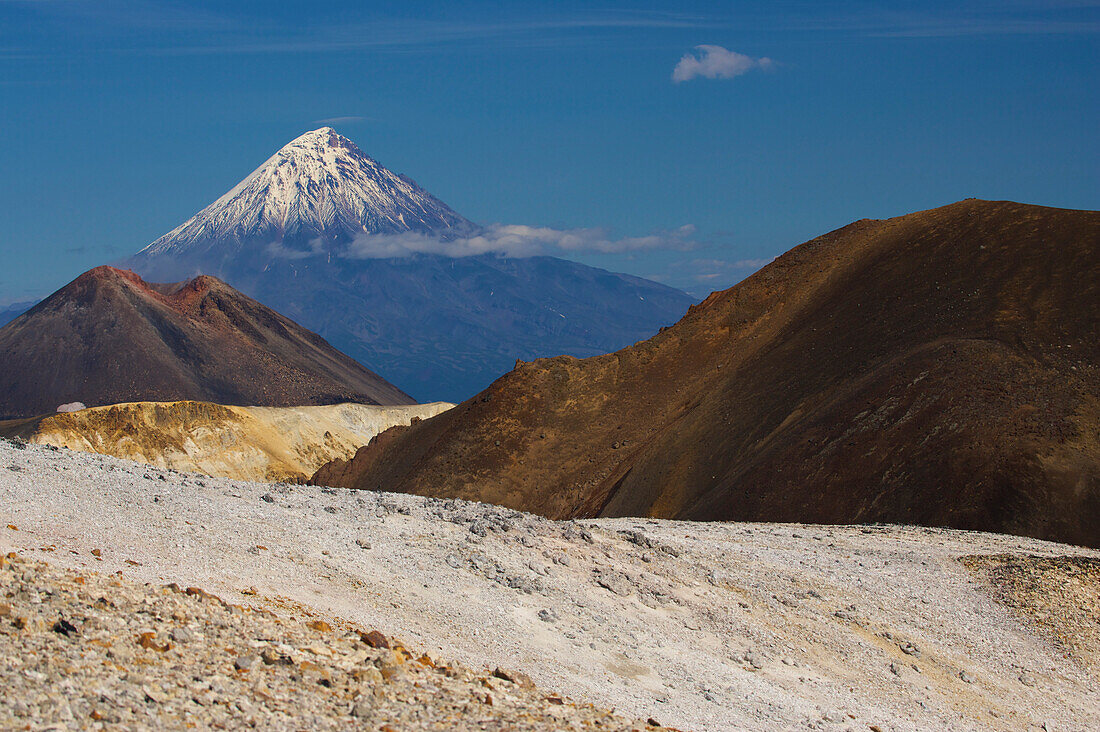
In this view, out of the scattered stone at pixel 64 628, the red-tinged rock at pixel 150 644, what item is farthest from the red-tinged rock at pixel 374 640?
the scattered stone at pixel 64 628

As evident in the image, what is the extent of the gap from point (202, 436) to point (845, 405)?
6483 centimetres

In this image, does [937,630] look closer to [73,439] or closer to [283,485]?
[283,485]

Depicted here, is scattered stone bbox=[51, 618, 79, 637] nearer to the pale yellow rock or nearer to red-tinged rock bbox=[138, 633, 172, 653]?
red-tinged rock bbox=[138, 633, 172, 653]

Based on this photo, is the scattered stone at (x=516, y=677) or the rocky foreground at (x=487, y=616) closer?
the rocky foreground at (x=487, y=616)

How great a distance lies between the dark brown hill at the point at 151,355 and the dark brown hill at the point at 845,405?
8546cm

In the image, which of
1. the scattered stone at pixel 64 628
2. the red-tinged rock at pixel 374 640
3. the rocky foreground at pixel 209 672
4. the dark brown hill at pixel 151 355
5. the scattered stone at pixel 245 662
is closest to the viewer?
the rocky foreground at pixel 209 672

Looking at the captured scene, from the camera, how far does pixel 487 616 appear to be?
→ 13.7 meters

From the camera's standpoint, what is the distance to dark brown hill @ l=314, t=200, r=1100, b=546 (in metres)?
29.8

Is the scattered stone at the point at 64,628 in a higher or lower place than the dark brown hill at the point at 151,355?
lower

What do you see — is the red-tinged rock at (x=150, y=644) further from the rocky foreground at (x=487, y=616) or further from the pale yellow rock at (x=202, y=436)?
the pale yellow rock at (x=202, y=436)

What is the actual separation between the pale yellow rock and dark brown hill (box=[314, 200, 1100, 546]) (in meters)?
24.0

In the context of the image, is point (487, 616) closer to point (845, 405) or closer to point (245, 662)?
point (245, 662)

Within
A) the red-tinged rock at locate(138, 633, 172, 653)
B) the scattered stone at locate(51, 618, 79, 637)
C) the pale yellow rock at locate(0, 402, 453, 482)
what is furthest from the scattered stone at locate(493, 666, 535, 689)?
the pale yellow rock at locate(0, 402, 453, 482)

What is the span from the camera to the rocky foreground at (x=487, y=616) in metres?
9.73
